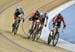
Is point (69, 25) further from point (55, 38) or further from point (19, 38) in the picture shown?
point (19, 38)

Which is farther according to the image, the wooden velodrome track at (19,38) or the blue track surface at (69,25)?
the blue track surface at (69,25)

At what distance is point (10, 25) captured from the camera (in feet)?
49.7

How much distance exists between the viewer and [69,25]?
58.7ft

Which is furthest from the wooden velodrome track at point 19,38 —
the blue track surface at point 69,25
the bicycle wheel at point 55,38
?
the blue track surface at point 69,25

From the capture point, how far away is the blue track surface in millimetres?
15809

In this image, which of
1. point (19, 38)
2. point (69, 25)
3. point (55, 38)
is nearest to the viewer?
point (19, 38)

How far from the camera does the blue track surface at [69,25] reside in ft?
51.9

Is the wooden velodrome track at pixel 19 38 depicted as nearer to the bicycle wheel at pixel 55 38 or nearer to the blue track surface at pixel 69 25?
the bicycle wheel at pixel 55 38

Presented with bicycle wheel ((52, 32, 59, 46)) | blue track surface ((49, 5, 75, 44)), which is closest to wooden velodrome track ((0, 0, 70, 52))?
bicycle wheel ((52, 32, 59, 46))

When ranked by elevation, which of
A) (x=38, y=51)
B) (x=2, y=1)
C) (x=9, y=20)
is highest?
(x=2, y=1)

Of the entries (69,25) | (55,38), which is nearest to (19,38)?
(55,38)

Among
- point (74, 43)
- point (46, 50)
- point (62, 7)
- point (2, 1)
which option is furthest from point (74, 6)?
point (46, 50)

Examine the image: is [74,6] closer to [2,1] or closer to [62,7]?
[62,7]

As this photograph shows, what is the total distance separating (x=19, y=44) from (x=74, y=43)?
3.94 metres
